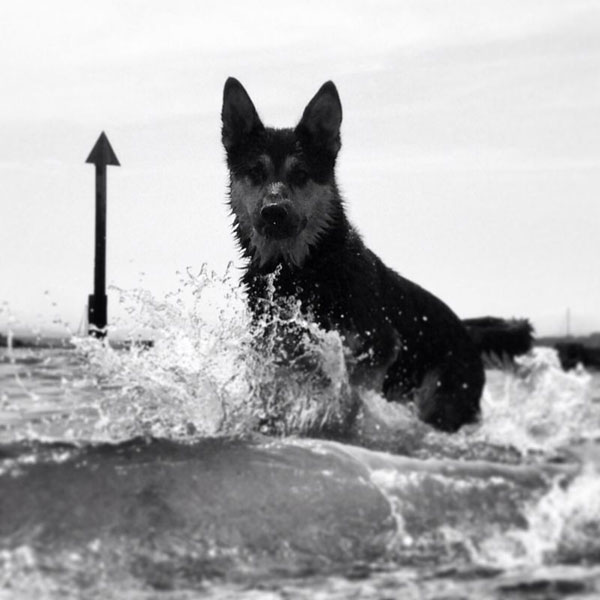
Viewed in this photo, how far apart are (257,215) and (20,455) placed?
7.42ft

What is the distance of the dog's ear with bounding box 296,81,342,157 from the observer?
22.9 feet

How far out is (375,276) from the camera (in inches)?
276

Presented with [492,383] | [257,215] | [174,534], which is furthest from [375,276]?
[174,534]

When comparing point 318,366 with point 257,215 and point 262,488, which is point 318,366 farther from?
point 262,488

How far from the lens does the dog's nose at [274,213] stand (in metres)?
6.61

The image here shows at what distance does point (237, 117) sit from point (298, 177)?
2.15 feet

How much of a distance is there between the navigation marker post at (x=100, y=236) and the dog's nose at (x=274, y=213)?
21.4 ft

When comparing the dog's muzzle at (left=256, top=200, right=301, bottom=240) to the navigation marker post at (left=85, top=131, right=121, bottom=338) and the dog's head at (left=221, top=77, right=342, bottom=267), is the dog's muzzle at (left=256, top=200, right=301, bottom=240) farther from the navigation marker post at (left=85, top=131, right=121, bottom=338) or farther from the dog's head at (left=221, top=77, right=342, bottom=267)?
the navigation marker post at (left=85, top=131, right=121, bottom=338)

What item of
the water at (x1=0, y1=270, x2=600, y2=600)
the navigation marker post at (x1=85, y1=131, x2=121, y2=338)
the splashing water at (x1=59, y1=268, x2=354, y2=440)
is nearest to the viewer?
the water at (x1=0, y1=270, x2=600, y2=600)

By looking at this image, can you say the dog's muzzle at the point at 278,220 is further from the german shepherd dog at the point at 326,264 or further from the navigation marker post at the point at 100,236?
the navigation marker post at the point at 100,236

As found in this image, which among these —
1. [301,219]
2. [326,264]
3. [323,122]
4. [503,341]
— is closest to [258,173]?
[301,219]

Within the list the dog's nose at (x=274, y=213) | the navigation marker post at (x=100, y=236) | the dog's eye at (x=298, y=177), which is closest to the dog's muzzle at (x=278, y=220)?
the dog's nose at (x=274, y=213)

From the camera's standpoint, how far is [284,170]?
271 inches

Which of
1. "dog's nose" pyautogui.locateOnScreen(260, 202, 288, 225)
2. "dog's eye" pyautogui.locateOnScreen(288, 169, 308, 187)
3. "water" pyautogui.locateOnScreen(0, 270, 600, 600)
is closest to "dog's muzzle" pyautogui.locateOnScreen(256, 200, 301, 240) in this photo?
"dog's nose" pyautogui.locateOnScreen(260, 202, 288, 225)
